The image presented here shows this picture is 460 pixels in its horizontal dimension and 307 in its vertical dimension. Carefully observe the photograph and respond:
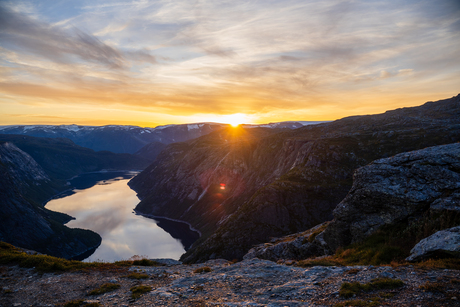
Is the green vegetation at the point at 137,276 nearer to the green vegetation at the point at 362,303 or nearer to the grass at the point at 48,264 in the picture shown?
the grass at the point at 48,264

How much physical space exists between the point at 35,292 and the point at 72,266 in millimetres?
4924

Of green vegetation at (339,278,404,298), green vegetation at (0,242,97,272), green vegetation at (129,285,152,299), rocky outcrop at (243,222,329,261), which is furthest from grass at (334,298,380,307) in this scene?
green vegetation at (0,242,97,272)

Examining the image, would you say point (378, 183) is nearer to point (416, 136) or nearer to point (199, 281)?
point (199, 281)

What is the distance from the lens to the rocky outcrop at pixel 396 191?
21188 mm

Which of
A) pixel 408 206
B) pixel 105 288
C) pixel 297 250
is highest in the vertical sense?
pixel 408 206

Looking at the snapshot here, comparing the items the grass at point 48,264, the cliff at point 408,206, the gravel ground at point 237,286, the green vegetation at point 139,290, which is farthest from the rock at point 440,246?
the grass at point 48,264

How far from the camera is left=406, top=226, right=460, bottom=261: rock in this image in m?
14.4

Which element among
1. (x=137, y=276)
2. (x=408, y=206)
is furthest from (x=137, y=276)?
(x=408, y=206)

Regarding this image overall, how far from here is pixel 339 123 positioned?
175 metres

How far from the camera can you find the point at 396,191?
23078 millimetres

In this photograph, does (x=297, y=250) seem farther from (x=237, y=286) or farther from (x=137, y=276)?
(x=137, y=276)

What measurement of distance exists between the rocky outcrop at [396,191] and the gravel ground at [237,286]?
29.8 ft

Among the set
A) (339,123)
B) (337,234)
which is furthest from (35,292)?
(339,123)

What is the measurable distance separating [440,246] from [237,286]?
47.3ft
